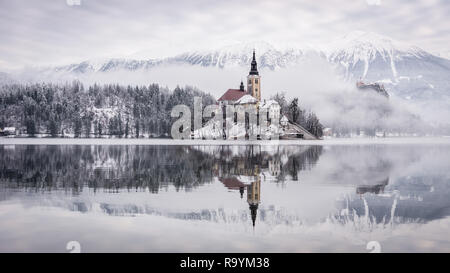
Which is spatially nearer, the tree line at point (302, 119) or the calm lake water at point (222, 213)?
the calm lake water at point (222, 213)

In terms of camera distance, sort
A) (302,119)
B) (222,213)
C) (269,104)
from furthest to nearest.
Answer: (269,104), (302,119), (222,213)

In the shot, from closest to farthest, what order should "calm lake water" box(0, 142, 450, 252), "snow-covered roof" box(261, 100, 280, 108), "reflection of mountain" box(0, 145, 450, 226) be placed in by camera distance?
"calm lake water" box(0, 142, 450, 252) < "reflection of mountain" box(0, 145, 450, 226) < "snow-covered roof" box(261, 100, 280, 108)

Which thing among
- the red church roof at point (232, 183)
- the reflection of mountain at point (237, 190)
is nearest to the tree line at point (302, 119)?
the reflection of mountain at point (237, 190)

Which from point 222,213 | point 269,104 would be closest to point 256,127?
point 269,104

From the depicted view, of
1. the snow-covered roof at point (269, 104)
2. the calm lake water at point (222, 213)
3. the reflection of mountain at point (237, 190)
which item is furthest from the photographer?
the snow-covered roof at point (269, 104)

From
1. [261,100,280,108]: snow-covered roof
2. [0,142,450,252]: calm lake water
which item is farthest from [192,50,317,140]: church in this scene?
[0,142,450,252]: calm lake water

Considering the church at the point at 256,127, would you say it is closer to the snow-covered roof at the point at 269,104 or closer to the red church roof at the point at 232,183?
the snow-covered roof at the point at 269,104

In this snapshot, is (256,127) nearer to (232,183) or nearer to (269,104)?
(269,104)

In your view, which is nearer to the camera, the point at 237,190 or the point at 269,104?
the point at 237,190

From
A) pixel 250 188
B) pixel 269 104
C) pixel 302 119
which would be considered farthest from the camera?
pixel 269 104

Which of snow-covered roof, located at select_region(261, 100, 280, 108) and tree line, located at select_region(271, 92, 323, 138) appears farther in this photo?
snow-covered roof, located at select_region(261, 100, 280, 108)

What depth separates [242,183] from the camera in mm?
33250

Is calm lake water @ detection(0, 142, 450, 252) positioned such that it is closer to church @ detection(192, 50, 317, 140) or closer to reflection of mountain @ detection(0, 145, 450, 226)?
reflection of mountain @ detection(0, 145, 450, 226)
